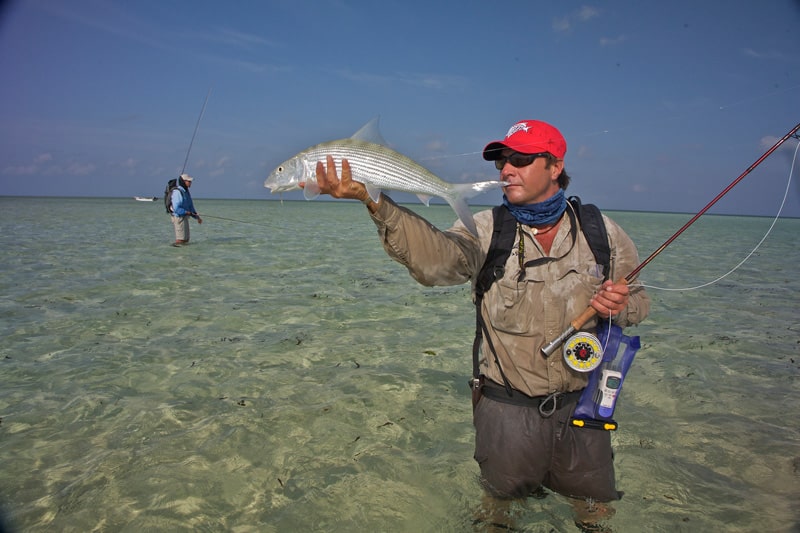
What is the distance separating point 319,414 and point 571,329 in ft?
9.62

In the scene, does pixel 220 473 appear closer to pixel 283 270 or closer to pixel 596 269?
pixel 596 269

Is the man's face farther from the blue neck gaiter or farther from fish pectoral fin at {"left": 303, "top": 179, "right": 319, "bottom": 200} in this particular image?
fish pectoral fin at {"left": 303, "top": 179, "right": 319, "bottom": 200}

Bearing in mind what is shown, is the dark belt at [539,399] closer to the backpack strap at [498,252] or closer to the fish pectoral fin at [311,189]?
the backpack strap at [498,252]

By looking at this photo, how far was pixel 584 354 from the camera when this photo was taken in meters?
3.05

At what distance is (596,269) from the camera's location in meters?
3.13

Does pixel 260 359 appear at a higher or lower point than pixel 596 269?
lower

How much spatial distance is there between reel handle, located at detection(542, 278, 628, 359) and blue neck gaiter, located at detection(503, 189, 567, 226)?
556 millimetres

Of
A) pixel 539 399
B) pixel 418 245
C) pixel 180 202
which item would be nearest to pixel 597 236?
pixel 539 399

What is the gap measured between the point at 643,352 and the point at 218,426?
5627 millimetres

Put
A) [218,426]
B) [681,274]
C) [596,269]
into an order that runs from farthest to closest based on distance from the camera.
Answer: [681,274] → [218,426] → [596,269]

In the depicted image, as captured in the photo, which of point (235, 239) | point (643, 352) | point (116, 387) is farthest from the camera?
point (235, 239)

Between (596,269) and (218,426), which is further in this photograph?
(218,426)

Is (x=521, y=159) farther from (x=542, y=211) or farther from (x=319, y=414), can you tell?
(x=319, y=414)

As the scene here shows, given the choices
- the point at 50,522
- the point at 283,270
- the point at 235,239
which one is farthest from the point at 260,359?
the point at 235,239
